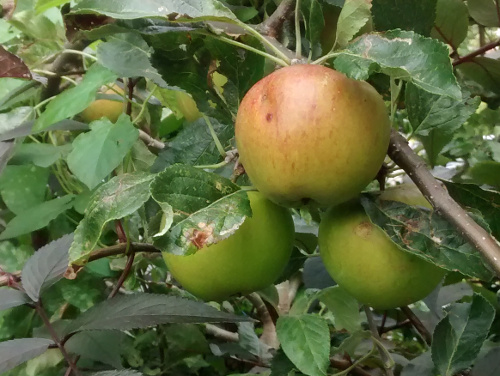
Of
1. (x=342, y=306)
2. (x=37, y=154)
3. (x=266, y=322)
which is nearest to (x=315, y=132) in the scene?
(x=342, y=306)

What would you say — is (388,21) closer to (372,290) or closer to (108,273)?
(372,290)

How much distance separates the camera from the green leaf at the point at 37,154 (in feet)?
2.84

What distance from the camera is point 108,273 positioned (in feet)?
2.70

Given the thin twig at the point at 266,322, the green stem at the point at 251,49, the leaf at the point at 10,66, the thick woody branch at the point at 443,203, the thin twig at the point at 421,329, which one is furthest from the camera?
Answer: the thin twig at the point at 266,322

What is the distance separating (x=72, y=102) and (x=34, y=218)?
0.80ft

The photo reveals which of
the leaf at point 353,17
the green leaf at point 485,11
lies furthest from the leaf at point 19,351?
the green leaf at point 485,11

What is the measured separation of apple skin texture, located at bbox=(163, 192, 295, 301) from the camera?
1.77ft

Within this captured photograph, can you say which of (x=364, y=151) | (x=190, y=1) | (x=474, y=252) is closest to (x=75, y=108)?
(x=190, y=1)

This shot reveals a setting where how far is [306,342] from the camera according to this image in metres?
0.61

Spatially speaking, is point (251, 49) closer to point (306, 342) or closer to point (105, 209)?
point (105, 209)

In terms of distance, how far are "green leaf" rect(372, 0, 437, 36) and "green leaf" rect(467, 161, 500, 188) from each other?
0.31 meters

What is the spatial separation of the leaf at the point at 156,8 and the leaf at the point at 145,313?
0.32m

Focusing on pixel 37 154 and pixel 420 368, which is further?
pixel 37 154

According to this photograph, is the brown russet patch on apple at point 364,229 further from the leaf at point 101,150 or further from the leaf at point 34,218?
the leaf at point 34,218
